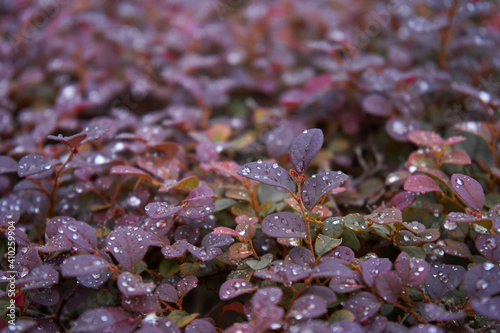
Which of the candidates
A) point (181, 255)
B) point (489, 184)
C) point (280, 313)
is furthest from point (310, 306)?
point (489, 184)

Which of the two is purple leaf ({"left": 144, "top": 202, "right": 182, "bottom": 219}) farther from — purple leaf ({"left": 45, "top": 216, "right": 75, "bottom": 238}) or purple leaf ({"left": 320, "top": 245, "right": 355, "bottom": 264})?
purple leaf ({"left": 320, "top": 245, "right": 355, "bottom": 264})

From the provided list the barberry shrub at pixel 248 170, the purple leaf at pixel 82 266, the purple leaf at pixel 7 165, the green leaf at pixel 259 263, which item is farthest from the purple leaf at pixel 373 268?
the purple leaf at pixel 7 165

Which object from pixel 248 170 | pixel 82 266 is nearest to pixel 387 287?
pixel 248 170

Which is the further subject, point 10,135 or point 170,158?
point 10,135

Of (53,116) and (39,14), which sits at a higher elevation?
(39,14)

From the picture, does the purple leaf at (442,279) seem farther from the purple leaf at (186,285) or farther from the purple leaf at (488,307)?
the purple leaf at (186,285)

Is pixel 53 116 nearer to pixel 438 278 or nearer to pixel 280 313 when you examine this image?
pixel 280 313
